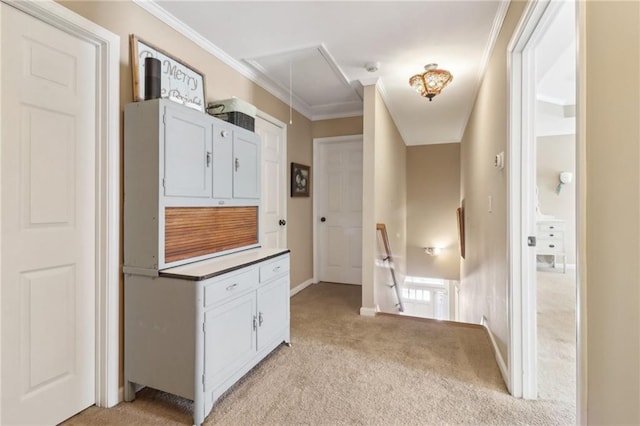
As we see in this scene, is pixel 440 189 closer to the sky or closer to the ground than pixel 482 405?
closer to the sky

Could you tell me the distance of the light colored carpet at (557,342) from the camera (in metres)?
1.82

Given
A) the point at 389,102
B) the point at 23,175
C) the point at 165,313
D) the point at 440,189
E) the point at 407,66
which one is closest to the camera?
the point at 23,175

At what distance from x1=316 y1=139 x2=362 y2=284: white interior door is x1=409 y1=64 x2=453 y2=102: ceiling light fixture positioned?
140cm

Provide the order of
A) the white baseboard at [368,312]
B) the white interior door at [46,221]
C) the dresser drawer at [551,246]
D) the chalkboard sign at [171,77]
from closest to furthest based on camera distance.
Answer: the white interior door at [46,221] → the chalkboard sign at [171,77] → the white baseboard at [368,312] → the dresser drawer at [551,246]

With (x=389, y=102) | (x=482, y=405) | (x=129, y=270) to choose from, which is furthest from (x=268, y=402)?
(x=389, y=102)

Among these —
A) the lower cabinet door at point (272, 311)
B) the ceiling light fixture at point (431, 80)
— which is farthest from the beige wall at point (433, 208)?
the lower cabinet door at point (272, 311)

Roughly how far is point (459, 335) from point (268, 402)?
67.1 inches

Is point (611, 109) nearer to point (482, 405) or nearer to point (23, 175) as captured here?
point (482, 405)

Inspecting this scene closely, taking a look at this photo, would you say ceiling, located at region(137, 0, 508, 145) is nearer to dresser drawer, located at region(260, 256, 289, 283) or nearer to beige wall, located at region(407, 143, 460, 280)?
dresser drawer, located at region(260, 256, 289, 283)

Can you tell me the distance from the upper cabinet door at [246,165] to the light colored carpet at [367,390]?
1245 millimetres

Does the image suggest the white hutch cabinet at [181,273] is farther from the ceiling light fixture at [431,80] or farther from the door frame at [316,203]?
the door frame at [316,203]

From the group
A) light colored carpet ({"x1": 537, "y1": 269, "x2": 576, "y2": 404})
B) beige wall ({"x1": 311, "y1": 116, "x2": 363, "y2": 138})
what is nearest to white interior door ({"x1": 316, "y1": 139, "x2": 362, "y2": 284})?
beige wall ({"x1": 311, "y1": 116, "x2": 363, "y2": 138})

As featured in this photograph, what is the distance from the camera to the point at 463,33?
7.29ft

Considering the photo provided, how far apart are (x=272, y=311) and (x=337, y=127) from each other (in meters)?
2.73
